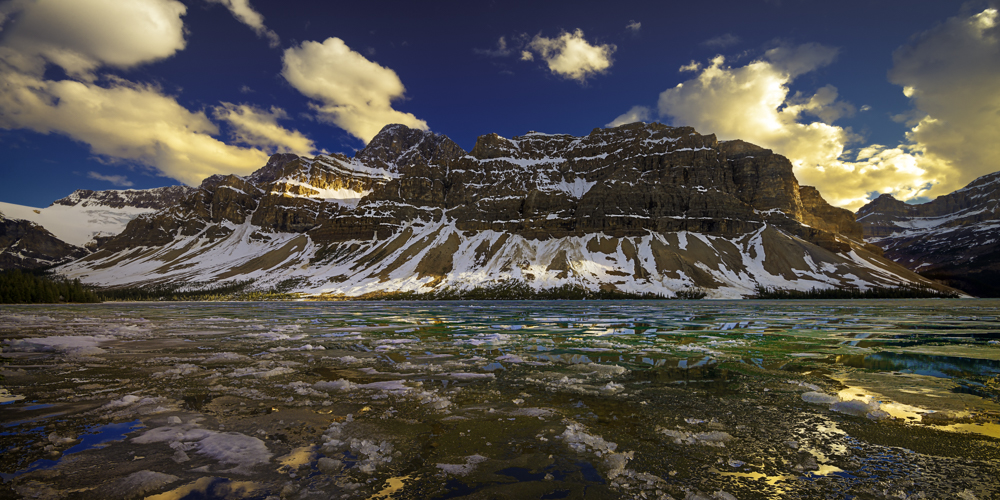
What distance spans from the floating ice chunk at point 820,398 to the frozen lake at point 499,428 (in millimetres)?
137

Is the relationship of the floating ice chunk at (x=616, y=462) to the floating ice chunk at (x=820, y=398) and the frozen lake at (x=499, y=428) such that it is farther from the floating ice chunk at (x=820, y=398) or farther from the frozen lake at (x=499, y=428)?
the floating ice chunk at (x=820, y=398)

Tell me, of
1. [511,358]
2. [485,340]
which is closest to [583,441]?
[511,358]

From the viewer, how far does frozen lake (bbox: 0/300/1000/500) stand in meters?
5.36

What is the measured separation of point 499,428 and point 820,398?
7887 millimetres

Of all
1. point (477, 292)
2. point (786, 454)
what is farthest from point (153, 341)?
point (477, 292)

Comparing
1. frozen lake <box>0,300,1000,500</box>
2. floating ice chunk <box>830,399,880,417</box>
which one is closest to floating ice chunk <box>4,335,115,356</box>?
frozen lake <box>0,300,1000,500</box>

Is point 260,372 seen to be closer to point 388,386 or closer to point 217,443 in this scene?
point 388,386

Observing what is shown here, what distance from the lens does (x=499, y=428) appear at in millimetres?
7746

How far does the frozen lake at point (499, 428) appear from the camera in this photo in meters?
5.36

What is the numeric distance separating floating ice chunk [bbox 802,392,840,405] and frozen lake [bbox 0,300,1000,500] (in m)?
0.14

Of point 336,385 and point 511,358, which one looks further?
point 511,358

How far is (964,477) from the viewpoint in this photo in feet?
17.7

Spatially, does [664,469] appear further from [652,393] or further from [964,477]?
Result: [652,393]

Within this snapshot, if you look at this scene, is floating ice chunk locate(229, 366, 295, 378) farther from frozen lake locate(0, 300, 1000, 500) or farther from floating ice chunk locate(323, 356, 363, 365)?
floating ice chunk locate(323, 356, 363, 365)
